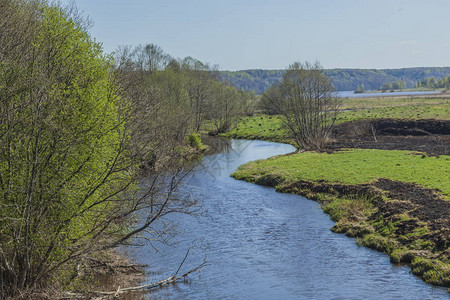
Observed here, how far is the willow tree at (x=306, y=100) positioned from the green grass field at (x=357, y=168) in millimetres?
5194

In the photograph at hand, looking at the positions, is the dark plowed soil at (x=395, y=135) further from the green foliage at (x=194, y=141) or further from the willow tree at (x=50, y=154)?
the willow tree at (x=50, y=154)

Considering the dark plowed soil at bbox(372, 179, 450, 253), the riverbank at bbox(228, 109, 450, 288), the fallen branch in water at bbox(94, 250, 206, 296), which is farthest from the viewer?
the dark plowed soil at bbox(372, 179, 450, 253)

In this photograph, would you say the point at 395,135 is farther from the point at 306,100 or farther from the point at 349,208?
the point at 349,208

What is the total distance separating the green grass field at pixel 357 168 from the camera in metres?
33.8

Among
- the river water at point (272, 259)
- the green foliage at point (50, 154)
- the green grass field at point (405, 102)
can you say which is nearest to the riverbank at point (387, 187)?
the river water at point (272, 259)

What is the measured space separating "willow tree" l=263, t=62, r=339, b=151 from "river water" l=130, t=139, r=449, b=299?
73.4ft

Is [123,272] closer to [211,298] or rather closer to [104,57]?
[211,298]

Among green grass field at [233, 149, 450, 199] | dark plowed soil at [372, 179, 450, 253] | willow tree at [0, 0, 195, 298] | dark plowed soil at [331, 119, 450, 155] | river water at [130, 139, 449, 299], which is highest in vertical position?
willow tree at [0, 0, 195, 298]

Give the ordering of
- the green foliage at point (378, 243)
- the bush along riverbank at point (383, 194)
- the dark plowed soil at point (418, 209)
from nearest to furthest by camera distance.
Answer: the bush along riverbank at point (383, 194) < the dark plowed soil at point (418, 209) < the green foliage at point (378, 243)

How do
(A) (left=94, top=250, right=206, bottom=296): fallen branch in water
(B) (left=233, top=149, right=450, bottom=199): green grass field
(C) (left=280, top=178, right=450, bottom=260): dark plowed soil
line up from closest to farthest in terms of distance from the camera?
(A) (left=94, top=250, right=206, bottom=296): fallen branch in water
(C) (left=280, top=178, right=450, bottom=260): dark plowed soil
(B) (left=233, top=149, right=450, bottom=199): green grass field

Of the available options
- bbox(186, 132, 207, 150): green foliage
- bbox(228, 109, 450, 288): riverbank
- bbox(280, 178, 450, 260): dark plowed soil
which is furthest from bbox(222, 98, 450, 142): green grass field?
bbox(280, 178, 450, 260): dark plowed soil

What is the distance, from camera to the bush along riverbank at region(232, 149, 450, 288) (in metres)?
21.5

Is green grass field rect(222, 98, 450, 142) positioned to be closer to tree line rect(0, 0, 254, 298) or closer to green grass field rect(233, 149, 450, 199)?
green grass field rect(233, 149, 450, 199)

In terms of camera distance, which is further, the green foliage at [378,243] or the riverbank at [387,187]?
the green foliage at [378,243]
